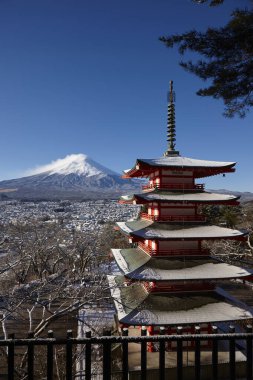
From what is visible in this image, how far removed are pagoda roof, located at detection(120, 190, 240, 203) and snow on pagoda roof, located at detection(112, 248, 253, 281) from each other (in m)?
2.51

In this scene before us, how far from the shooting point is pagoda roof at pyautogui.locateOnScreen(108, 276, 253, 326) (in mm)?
11484

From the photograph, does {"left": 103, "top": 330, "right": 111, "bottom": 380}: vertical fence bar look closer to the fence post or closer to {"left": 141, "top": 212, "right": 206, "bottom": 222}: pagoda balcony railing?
the fence post

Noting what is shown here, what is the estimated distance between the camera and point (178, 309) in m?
12.1

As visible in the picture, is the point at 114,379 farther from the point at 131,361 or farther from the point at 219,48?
the point at 219,48

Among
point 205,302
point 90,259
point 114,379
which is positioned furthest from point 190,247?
point 90,259

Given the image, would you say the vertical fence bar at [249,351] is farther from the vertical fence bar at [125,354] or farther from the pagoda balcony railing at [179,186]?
the pagoda balcony railing at [179,186]

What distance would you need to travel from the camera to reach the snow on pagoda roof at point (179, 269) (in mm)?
12117

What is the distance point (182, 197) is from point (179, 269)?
2.94 m

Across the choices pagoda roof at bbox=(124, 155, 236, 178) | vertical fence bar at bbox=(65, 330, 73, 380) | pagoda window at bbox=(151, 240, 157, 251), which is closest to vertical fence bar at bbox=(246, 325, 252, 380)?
vertical fence bar at bbox=(65, 330, 73, 380)

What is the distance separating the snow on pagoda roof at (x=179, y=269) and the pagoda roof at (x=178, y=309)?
1.06 metres

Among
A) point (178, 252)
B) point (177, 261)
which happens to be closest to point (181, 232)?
point (178, 252)

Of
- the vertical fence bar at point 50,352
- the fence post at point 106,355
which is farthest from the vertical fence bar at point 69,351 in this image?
the fence post at point 106,355

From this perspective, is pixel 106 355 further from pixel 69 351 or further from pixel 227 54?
pixel 227 54

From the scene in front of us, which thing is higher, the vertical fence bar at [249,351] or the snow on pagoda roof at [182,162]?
the snow on pagoda roof at [182,162]
